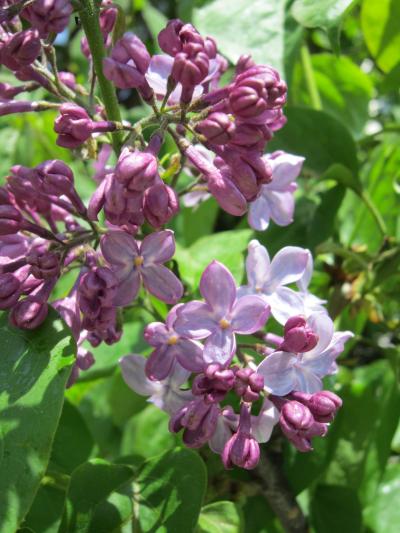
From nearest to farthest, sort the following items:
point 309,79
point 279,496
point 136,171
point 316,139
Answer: point 136,171 < point 279,496 < point 316,139 < point 309,79

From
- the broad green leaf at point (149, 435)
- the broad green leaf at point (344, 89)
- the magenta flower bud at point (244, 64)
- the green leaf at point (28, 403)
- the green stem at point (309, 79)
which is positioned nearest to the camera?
the green leaf at point (28, 403)

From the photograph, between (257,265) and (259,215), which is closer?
(257,265)

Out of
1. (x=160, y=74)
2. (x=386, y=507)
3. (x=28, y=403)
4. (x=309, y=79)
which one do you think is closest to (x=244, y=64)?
(x=160, y=74)

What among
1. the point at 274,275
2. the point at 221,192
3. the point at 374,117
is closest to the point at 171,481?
the point at 274,275

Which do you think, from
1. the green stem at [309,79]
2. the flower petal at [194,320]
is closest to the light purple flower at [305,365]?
the flower petal at [194,320]

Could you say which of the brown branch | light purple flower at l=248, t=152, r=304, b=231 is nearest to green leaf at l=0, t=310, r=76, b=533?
light purple flower at l=248, t=152, r=304, b=231

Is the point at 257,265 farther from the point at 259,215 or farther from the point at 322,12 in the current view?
the point at 322,12

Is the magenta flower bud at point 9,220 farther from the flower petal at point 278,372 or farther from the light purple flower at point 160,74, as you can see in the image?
the flower petal at point 278,372
